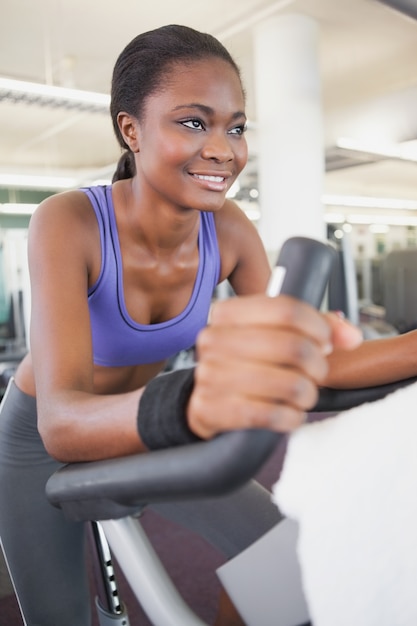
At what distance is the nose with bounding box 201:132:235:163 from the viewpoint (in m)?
0.74

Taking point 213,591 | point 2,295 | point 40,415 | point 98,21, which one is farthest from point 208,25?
point 40,415

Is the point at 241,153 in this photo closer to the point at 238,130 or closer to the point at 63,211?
the point at 238,130

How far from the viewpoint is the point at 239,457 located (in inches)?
13.6

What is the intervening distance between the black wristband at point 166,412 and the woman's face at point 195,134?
415 millimetres

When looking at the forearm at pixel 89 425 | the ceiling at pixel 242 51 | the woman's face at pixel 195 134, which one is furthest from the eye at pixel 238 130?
the ceiling at pixel 242 51

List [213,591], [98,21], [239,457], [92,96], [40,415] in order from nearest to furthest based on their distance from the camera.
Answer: [239,457]
[40,415]
[213,591]
[92,96]
[98,21]

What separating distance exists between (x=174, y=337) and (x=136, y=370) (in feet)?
0.46

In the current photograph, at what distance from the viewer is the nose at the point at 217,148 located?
29.1 inches

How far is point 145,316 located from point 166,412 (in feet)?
1.77

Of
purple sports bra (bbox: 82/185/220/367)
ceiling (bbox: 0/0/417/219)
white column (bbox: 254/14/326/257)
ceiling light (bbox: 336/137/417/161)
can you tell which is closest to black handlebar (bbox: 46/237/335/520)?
purple sports bra (bbox: 82/185/220/367)

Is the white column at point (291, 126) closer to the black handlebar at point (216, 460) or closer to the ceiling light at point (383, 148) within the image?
the ceiling light at point (383, 148)

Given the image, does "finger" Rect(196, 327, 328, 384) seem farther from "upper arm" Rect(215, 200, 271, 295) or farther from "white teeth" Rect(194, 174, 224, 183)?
"upper arm" Rect(215, 200, 271, 295)

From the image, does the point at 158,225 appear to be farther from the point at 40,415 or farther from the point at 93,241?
the point at 40,415

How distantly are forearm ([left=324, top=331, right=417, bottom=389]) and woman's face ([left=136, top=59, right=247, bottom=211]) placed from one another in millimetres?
292
